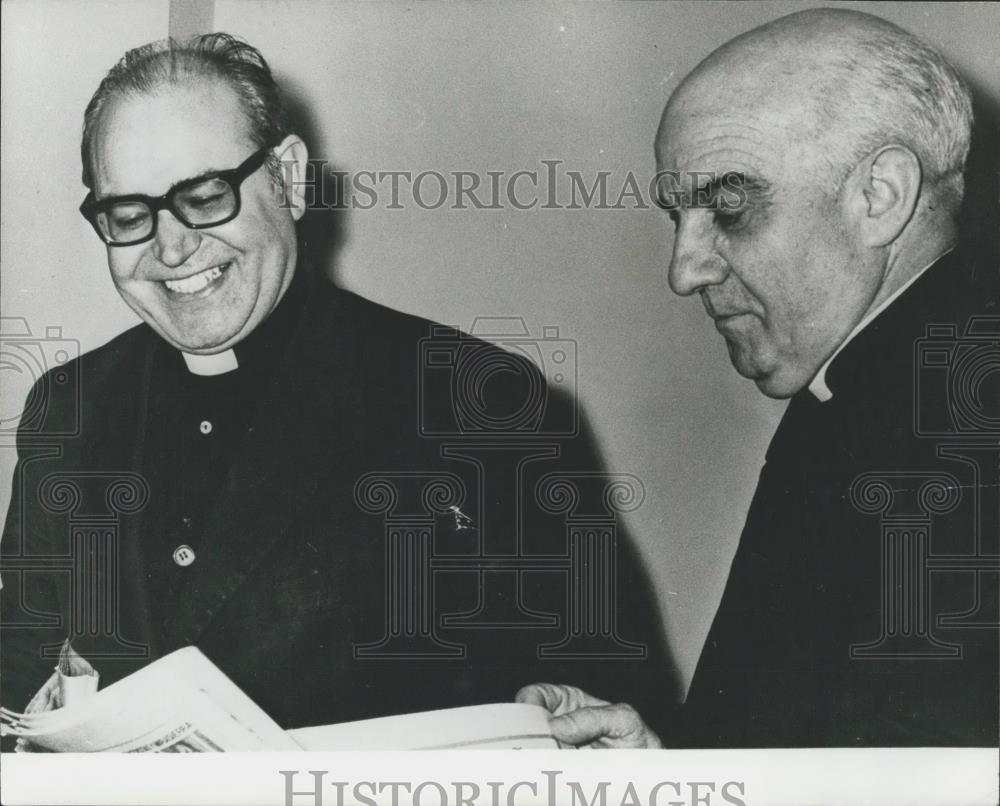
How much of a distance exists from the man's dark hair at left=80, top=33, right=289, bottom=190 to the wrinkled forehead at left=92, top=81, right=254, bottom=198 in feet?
0.05

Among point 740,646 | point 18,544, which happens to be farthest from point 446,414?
point 18,544

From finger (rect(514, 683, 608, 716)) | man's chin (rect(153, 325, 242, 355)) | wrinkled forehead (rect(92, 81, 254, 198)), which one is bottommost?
finger (rect(514, 683, 608, 716))

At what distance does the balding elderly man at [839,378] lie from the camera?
1.92 meters

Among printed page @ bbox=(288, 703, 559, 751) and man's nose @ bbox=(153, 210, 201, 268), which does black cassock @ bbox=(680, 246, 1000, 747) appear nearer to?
A: printed page @ bbox=(288, 703, 559, 751)

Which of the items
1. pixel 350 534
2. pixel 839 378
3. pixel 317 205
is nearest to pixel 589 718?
pixel 350 534

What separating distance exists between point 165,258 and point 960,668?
1.59 m

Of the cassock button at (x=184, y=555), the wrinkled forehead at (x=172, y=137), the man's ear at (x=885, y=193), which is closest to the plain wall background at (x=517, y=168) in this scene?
the wrinkled forehead at (x=172, y=137)

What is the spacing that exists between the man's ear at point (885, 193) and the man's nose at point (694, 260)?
25 cm

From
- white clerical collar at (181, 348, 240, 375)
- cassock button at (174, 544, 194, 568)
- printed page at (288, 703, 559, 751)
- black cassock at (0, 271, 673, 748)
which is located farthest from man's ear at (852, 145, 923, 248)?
cassock button at (174, 544, 194, 568)

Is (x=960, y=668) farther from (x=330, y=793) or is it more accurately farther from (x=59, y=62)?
(x=59, y=62)

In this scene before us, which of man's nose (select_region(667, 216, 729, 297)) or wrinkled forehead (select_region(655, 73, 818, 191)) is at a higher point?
wrinkled forehead (select_region(655, 73, 818, 191))

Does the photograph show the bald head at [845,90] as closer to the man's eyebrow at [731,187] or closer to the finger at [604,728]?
the man's eyebrow at [731,187]

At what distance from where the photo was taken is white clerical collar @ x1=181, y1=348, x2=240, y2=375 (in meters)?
1.99

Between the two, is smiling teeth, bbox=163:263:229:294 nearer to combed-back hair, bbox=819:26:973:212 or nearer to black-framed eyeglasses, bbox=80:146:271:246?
black-framed eyeglasses, bbox=80:146:271:246
